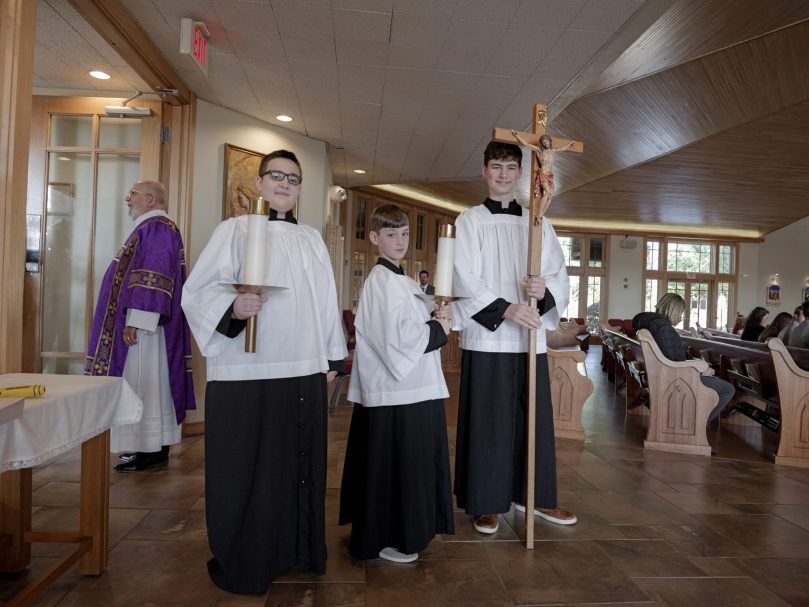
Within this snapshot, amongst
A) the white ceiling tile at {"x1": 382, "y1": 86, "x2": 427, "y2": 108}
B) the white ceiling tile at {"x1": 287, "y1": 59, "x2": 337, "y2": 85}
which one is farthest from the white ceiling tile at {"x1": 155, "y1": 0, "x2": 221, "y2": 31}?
the white ceiling tile at {"x1": 382, "y1": 86, "x2": 427, "y2": 108}

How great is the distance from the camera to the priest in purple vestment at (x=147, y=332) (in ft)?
11.8

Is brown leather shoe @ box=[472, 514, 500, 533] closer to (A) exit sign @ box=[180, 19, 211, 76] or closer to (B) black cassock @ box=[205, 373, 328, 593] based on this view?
(B) black cassock @ box=[205, 373, 328, 593]

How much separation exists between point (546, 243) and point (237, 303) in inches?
64.5

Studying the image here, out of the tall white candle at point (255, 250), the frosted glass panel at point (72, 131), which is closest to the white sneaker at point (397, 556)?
the tall white candle at point (255, 250)

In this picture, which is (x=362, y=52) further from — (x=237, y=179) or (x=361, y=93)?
(x=237, y=179)

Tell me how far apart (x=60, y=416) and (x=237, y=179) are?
3.94 metres

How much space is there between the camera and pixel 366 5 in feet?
11.8

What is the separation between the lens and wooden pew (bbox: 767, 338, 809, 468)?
14.9 feet

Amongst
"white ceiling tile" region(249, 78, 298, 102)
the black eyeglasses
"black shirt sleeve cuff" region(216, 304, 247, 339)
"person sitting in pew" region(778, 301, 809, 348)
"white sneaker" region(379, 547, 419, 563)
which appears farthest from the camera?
"person sitting in pew" region(778, 301, 809, 348)

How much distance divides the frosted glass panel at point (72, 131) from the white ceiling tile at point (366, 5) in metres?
2.48

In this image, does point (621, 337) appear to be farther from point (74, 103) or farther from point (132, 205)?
point (74, 103)

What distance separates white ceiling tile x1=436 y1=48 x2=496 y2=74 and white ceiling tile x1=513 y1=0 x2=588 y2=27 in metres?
0.55

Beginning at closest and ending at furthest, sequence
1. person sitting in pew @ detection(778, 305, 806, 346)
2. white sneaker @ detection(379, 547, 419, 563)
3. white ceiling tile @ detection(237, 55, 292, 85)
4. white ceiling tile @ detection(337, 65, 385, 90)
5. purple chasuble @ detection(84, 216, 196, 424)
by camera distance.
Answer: white sneaker @ detection(379, 547, 419, 563), purple chasuble @ detection(84, 216, 196, 424), white ceiling tile @ detection(237, 55, 292, 85), white ceiling tile @ detection(337, 65, 385, 90), person sitting in pew @ detection(778, 305, 806, 346)

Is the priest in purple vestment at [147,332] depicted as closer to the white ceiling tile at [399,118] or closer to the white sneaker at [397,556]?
the white sneaker at [397,556]
